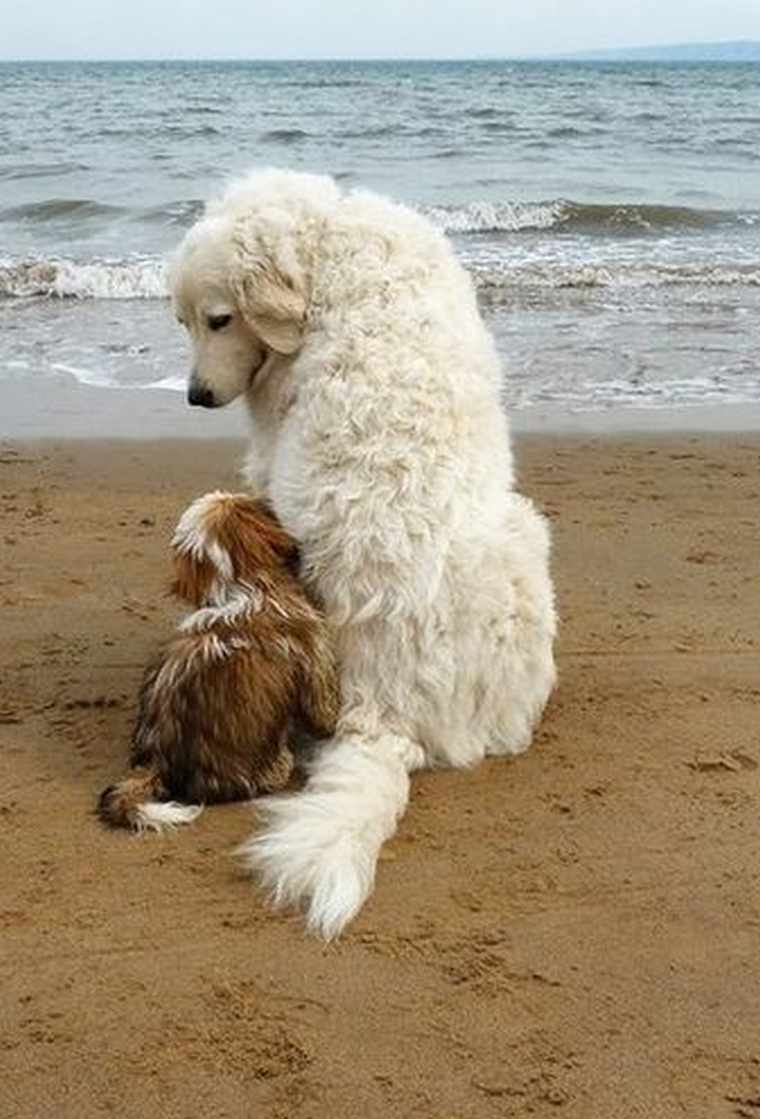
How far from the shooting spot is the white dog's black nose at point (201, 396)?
14.2 feet

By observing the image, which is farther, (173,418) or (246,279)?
(173,418)

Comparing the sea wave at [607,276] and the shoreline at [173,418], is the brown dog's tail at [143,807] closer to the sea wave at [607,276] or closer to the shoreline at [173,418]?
the shoreline at [173,418]

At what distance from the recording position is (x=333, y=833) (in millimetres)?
3582

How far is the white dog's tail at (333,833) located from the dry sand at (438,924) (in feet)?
0.24

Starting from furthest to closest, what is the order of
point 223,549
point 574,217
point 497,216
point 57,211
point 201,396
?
point 574,217 < point 57,211 < point 497,216 < point 201,396 < point 223,549

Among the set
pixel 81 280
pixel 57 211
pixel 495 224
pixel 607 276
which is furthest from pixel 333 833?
pixel 57 211

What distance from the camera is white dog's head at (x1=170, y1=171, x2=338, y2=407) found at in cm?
411

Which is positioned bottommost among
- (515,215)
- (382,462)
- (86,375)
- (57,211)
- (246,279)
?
(86,375)

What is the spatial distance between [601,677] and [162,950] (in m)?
2.21

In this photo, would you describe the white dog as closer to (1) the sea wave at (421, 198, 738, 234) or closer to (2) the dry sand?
(2) the dry sand

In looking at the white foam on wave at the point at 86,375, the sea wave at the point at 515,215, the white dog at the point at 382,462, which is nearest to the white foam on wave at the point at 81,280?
the white foam on wave at the point at 86,375

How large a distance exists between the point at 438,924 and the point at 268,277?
1.88 meters

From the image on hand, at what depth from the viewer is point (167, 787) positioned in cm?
398

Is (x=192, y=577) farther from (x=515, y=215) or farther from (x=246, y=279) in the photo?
(x=515, y=215)
